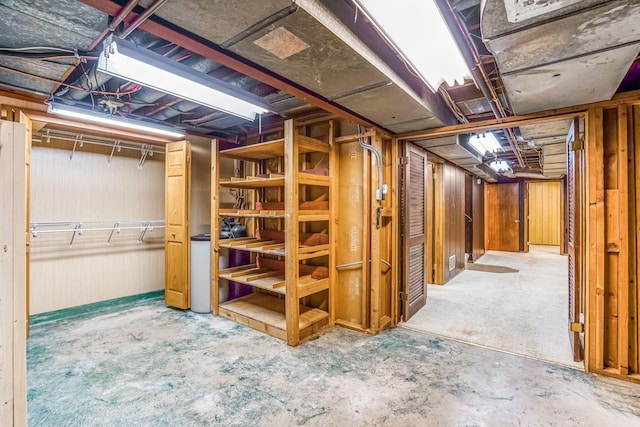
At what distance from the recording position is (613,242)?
7.32 ft

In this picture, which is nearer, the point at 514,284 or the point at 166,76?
the point at 166,76

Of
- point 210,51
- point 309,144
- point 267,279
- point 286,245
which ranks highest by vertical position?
point 210,51

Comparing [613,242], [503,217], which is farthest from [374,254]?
[503,217]

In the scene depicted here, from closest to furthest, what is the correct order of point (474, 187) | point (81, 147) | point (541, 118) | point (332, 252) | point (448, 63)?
point (448, 63) < point (541, 118) < point (332, 252) < point (81, 147) < point (474, 187)

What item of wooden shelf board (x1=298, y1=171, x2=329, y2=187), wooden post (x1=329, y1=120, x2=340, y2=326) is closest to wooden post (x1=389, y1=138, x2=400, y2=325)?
wooden post (x1=329, y1=120, x2=340, y2=326)

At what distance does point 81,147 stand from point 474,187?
25.8ft

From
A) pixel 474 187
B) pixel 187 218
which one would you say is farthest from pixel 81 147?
pixel 474 187

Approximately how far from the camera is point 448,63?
5.67 ft

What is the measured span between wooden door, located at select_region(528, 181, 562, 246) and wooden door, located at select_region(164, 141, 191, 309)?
10.4 m

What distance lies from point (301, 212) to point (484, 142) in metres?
3.09

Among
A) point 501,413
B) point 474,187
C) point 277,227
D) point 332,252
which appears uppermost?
point 474,187

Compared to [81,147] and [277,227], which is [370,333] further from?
[81,147]

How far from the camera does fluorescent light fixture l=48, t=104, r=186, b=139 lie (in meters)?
2.77

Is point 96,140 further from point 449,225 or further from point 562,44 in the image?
point 449,225
